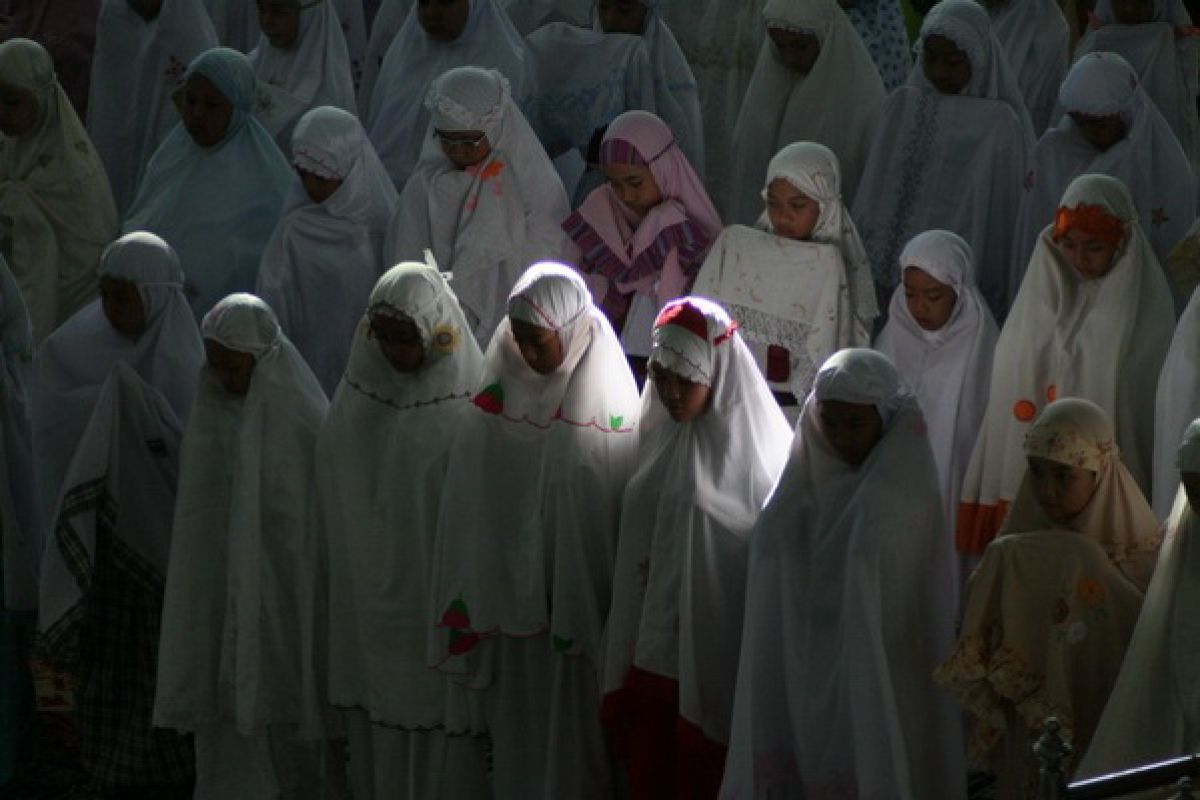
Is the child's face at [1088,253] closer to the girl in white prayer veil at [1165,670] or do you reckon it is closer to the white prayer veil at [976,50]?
the white prayer veil at [976,50]

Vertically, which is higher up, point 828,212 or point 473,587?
point 828,212

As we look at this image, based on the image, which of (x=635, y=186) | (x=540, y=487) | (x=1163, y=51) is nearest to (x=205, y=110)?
(x=635, y=186)

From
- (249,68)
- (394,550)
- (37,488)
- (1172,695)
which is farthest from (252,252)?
(1172,695)

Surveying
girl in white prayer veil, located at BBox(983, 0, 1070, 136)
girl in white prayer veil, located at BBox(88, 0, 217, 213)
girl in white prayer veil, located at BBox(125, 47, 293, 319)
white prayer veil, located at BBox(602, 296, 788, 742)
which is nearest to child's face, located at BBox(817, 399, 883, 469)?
white prayer veil, located at BBox(602, 296, 788, 742)

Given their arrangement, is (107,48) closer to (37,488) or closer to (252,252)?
(252,252)

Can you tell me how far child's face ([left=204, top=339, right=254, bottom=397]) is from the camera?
8016 millimetres

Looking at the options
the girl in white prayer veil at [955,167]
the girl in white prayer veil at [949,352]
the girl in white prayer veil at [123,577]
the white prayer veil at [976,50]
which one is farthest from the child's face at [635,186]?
the girl in white prayer veil at [123,577]

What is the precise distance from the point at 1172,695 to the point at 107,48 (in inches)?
228

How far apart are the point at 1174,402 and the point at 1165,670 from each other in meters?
1.26

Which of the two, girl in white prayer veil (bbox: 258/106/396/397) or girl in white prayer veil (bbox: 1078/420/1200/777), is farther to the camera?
girl in white prayer veil (bbox: 258/106/396/397)

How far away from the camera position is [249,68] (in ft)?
31.8

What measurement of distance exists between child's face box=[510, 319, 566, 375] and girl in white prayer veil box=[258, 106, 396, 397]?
162 centimetres

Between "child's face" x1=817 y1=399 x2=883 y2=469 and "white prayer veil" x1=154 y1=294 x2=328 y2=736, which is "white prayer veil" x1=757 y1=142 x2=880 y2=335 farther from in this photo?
"white prayer veil" x1=154 y1=294 x2=328 y2=736

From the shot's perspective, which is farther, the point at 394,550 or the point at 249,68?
the point at 249,68
